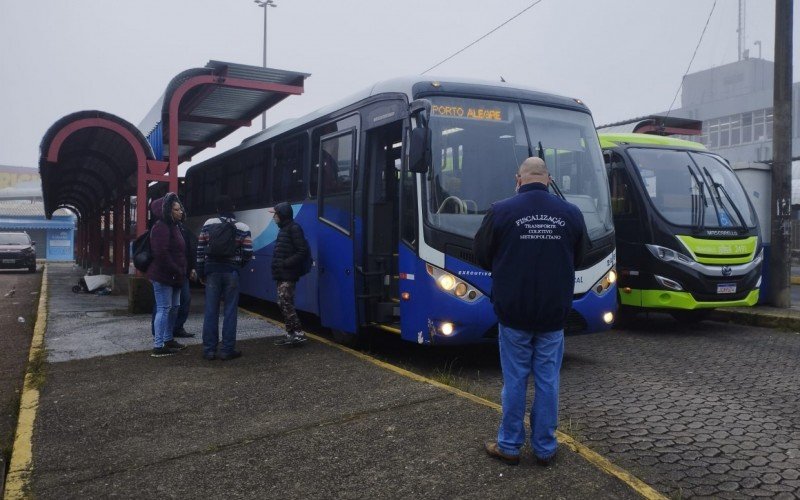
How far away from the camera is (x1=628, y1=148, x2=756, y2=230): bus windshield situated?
9523 millimetres

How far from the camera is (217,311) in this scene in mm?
7480

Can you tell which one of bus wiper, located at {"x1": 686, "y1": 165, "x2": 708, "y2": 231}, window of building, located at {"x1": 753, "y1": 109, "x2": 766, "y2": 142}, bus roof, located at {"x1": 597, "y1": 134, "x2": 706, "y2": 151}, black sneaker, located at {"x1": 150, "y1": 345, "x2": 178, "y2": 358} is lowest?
black sneaker, located at {"x1": 150, "y1": 345, "x2": 178, "y2": 358}

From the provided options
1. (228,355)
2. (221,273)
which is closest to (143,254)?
(221,273)

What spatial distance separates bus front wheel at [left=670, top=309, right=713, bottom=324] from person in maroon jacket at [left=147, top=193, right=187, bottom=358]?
695 centimetres

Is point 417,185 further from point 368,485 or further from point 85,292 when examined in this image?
point 85,292

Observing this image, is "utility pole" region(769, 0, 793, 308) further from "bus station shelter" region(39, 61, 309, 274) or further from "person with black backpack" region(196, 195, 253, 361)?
"person with black backpack" region(196, 195, 253, 361)

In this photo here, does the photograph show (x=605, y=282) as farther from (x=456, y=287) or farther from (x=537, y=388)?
(x=537, y=388)

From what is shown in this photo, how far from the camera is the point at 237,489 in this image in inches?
155

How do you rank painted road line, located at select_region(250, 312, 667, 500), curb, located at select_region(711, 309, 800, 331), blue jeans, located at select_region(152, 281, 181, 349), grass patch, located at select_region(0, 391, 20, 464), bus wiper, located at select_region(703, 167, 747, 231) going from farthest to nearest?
curb, located at select_region(711, 309, 800, 331) → bus wiper, located at select_region(703, 167, 747, 231) → blue jeans, located at select_region(152, 281, 181, 349) → grass patch, located at select_region(0, 391, 20, 464) → painted road line, located at select_region(250, 312, 667, 500)

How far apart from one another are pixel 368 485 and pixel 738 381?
4401 mm

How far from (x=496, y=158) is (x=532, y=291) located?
10.2 feet

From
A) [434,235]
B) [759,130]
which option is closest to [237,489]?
[434,235]

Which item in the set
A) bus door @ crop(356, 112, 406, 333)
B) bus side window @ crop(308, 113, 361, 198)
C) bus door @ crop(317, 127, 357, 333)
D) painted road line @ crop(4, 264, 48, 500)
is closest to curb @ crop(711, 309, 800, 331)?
bus door @ crop(356, 112, 406, 333)

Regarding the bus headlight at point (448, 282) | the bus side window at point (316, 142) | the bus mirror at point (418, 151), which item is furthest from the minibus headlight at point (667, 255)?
the bus side window at point (316, 142)
